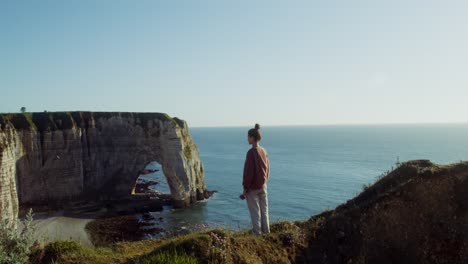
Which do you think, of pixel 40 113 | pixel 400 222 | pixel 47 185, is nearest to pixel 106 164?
pixel 47 185

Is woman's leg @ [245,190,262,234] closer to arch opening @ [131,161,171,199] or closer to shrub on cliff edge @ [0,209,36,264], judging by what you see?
shrub on cliff edge @ [0,209,36,264]

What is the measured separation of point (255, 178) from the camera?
30.5ft

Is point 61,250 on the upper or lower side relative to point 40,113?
lower

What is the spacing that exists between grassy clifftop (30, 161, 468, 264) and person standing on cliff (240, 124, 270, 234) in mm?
654

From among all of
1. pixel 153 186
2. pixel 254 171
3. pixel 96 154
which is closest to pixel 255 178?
pixel 254 171

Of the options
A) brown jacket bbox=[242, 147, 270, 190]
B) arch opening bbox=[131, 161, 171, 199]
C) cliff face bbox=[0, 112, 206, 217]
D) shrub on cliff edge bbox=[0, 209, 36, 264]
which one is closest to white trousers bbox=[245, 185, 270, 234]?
brown jacket bbox=[242, 147, 270, 190]

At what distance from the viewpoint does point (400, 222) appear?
9.01m

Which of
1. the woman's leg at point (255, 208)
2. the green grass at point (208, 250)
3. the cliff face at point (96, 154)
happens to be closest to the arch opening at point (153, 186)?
the cliff face at point (96, 154)

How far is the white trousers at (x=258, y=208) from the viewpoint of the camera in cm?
940

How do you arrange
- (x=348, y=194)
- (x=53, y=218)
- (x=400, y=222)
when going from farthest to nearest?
(x=348, y=194) < (x=53, y=218) < (x=400, y=222)

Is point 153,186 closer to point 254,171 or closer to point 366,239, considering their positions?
point 254,171

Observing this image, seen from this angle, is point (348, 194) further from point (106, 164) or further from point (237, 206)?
point (106, 164)

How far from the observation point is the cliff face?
4419 cm

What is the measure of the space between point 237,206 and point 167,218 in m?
10.0
